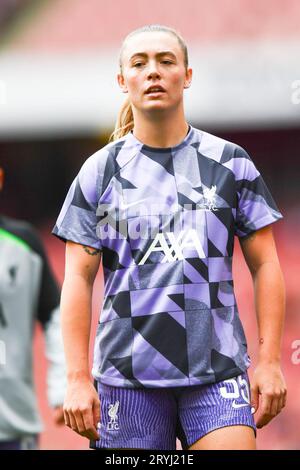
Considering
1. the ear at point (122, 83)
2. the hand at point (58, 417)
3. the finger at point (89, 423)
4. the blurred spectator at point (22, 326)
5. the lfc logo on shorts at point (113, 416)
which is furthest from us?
the blurred spectator at point (22, 326)

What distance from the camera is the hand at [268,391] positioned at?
3.59 metres

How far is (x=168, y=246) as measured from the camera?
3.66 metres

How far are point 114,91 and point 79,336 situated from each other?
8033 mm

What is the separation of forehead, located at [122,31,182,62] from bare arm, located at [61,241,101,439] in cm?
66

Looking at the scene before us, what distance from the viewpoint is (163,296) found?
3629 millimetres

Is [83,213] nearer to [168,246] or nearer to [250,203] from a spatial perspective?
[168,246]

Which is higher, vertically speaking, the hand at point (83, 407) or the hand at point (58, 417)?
the hand at point (83, 407)

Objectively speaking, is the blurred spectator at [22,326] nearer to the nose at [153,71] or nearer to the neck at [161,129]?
the neck at [161,129]

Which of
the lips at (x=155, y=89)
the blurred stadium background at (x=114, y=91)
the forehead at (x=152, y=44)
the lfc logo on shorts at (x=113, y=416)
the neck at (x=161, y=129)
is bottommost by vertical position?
the lfc logo on shorts at (x=113, y=416)

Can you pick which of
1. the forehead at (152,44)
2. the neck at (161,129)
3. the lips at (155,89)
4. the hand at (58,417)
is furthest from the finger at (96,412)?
the hand at (58,417)

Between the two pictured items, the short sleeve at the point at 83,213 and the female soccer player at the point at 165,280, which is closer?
the female soccer player at the point at 165,280

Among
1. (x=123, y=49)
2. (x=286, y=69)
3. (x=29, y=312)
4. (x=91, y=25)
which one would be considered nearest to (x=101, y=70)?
(x=91, y=25)

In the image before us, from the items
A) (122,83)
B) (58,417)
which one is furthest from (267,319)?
(58,417)

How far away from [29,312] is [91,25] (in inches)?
263
